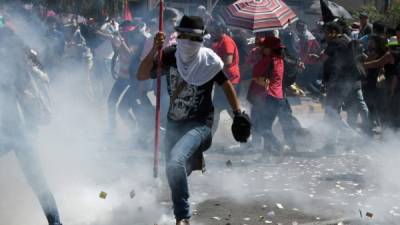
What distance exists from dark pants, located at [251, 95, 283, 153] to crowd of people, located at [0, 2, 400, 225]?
1 centimetres

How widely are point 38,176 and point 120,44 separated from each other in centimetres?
617

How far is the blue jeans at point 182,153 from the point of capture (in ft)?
17.8

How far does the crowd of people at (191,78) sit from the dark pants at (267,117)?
0.01 m

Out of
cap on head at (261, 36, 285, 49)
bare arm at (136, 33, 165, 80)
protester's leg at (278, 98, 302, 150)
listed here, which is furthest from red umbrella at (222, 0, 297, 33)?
bare arm at (136, 33, 165, 80)

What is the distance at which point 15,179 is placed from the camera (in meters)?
6.58

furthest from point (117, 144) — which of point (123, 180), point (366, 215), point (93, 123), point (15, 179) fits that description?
point (366, 215)

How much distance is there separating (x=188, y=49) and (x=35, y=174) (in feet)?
4.89

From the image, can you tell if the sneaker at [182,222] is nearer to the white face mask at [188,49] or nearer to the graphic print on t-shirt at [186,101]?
the graphic print on t-shirt at [186,101]

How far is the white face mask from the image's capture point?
5.61 metres

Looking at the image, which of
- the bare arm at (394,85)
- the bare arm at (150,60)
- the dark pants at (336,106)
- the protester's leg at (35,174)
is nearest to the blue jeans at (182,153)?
the bare arm at (150,60)

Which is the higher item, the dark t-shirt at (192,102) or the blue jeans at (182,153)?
the dark t-shirt at (192,102)

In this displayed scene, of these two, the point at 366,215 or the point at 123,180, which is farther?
the point at 123,180

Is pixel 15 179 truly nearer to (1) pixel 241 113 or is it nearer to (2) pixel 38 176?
(2) pixel 38 176

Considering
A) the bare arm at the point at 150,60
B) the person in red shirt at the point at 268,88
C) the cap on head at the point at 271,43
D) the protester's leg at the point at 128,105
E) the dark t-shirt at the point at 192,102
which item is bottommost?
the protester's leg at the point at 128,105
